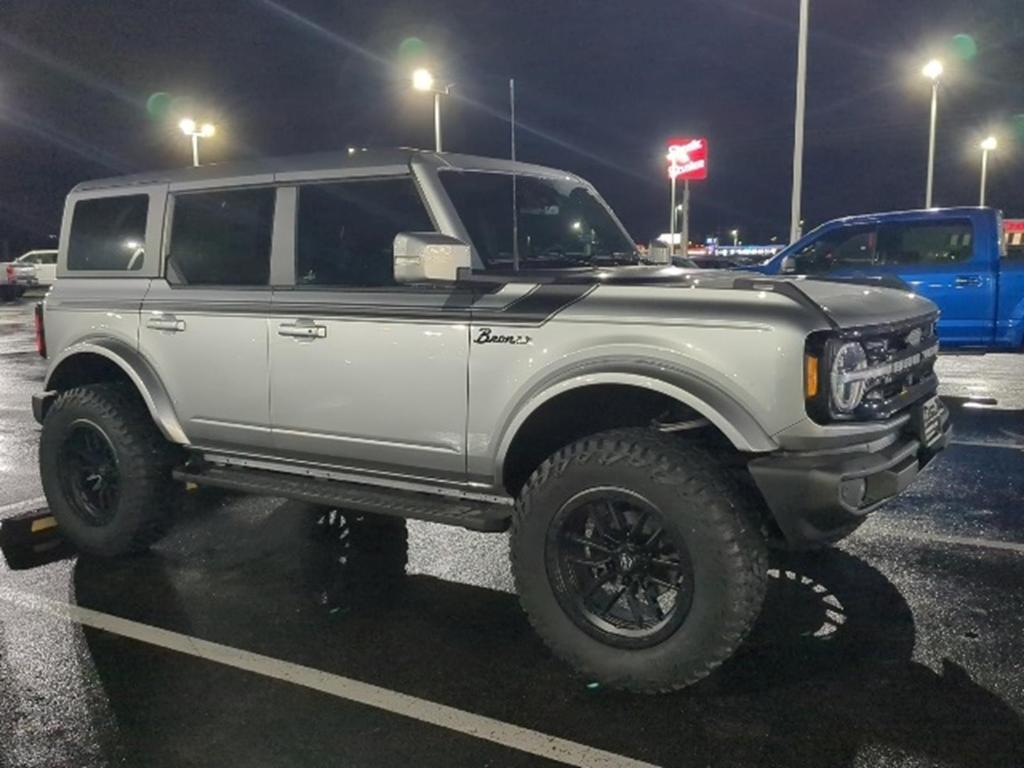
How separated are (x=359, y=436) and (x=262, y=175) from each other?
1.51 m

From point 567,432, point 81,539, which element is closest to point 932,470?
point 567,432

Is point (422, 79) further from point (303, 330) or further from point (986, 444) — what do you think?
point (303, 330)

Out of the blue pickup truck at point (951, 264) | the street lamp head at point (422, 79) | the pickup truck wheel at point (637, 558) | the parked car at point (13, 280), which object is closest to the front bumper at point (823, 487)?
the pickup truck wheel at point (637, 558)

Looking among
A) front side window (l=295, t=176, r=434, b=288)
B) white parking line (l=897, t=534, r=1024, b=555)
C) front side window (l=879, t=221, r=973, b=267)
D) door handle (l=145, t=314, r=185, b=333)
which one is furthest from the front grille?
front side window (l=879, t=221, r=973, b=267)

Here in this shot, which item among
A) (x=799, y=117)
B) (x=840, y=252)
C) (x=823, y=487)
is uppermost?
(x=799, y=117)

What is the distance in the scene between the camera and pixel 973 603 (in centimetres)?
437

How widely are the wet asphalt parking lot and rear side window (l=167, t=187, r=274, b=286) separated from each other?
161cm

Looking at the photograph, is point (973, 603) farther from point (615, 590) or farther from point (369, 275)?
point (369, 275)

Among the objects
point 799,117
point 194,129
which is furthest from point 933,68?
point 194,129

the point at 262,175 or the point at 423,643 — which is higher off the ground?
the point at 262,175

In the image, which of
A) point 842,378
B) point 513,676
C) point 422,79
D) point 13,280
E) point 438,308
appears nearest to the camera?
point 842,378

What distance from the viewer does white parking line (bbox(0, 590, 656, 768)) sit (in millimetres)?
3139

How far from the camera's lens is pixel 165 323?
4.89m

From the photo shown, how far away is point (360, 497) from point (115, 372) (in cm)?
209
